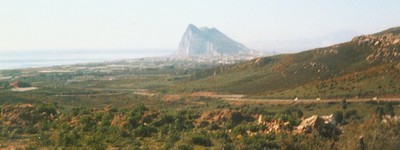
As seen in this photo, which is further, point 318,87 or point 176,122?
point 318,87

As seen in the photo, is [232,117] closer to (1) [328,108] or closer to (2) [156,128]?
(2) [156,128]

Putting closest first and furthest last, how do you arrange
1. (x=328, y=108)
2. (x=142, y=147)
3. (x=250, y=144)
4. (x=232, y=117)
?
(x=250, y=144) → (x=142, y=147) → (x=232, y=117) → (x=328, y=108)

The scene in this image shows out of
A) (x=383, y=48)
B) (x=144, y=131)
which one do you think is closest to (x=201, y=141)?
(x=144, y=131)

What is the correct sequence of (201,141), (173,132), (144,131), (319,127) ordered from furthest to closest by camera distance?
(144,131)
(173,132)
(319,127)
(201,141)

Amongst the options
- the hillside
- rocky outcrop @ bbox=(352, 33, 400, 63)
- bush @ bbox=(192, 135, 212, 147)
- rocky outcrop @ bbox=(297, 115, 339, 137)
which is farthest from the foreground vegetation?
rocky outcrop @ bbox=(352, 33, 400, 63)

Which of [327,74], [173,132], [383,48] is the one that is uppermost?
[383,48]

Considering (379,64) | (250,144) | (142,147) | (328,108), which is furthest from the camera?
(379,64)

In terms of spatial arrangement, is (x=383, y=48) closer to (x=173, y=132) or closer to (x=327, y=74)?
(x=327, y=74)

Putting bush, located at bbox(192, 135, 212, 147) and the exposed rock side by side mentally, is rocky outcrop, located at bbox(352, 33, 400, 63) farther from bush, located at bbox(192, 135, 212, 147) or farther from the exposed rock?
bush, located at bbox(192, 135, 212, 147)

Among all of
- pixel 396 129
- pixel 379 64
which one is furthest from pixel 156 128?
pixel 379 64
